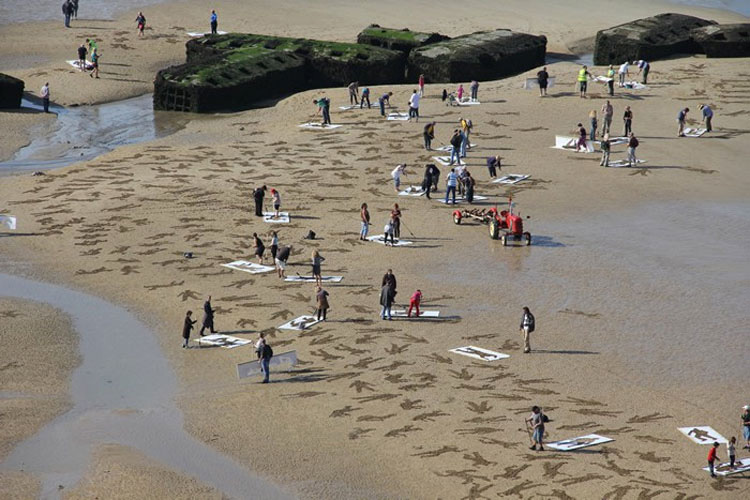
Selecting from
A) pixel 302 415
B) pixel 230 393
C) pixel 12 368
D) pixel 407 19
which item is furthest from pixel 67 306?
pixel 407 19

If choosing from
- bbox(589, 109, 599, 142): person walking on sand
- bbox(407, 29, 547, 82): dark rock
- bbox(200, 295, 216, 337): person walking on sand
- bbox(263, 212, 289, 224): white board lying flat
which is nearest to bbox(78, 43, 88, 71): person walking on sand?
bbox(407, 29, 547, 82): dark rock

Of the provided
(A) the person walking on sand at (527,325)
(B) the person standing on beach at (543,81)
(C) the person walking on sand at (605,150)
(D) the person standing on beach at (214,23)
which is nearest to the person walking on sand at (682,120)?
(C) the person walking on sand at (605,150)

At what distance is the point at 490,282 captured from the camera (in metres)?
39.8

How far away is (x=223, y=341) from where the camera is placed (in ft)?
117

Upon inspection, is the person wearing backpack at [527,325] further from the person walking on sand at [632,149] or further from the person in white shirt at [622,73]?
the person in white shirt at [622,73]

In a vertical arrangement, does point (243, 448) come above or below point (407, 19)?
below

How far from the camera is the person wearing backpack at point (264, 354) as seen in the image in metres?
32.3

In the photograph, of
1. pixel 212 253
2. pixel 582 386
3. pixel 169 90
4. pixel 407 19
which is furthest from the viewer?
pixel 407 19

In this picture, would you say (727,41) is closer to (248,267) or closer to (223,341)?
(248,267)

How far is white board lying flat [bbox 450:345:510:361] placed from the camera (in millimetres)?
33750

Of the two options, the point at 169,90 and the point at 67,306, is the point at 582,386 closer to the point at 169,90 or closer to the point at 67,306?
the point at 67,306

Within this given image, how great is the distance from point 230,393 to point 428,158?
2452 cm

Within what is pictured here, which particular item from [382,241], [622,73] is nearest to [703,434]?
[382,241]

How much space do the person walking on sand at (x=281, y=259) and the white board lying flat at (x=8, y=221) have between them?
10999 millimetres
